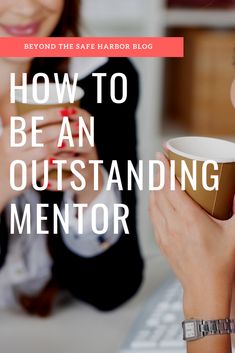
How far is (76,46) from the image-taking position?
2.71 ft

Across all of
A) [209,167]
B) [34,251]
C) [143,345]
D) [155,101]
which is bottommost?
[143,345]

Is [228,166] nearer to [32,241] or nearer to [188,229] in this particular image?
[188,229]

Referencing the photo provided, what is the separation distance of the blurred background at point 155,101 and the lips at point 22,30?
0.23 ft

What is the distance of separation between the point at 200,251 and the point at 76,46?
12.1 inches

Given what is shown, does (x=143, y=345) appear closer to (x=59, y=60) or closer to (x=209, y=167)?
(x=209, y=167)

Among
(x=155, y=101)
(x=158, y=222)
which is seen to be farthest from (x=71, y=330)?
(x=155, y=101)

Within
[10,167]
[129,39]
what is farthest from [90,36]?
[10,167]

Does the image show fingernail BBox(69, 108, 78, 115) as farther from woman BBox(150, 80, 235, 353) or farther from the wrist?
the wrist

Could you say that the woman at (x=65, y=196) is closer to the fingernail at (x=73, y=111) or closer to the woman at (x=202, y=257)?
the fingernail at (x=73, y=111)

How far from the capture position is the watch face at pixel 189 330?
746mm

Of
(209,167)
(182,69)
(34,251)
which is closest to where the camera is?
(209,167)

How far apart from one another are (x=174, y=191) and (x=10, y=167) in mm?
224

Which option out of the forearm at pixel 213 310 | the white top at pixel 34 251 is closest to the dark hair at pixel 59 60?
the white top at pixel 34 251

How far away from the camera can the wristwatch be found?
74cm
